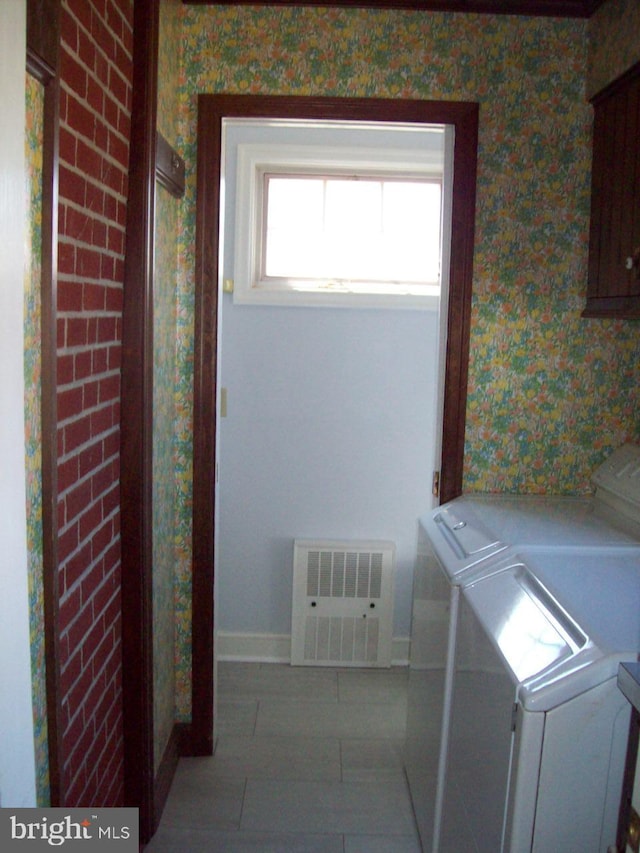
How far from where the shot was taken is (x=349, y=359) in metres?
3.65

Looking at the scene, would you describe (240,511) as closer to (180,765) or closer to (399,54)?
(180,765)

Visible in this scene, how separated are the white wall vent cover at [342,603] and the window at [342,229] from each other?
3.48 feet

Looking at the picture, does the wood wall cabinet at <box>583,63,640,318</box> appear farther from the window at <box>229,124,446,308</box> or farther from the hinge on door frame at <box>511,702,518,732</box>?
the hinge on door frame at <box>511,702,518,732</box>

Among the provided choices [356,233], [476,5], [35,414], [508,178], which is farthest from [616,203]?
[35,414]

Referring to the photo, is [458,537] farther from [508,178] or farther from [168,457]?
[508,178]

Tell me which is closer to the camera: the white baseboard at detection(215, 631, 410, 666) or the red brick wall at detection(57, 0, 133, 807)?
the red brick wall at detection(57, 0, 133, 807)

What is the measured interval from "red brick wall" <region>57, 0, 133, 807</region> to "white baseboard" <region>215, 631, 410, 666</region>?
144cm

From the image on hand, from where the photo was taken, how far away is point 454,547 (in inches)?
92.4

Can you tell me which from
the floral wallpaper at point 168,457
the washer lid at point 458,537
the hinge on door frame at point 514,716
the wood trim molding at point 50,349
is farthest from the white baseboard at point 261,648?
the hinge on door frame at point 514,716

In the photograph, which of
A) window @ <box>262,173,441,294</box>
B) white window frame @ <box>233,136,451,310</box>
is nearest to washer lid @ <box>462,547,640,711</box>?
white window frame @ <box>233,136,451,310</box>

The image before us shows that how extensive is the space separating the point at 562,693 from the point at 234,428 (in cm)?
240

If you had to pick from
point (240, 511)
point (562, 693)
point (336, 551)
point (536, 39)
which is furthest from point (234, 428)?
point (562, 693)

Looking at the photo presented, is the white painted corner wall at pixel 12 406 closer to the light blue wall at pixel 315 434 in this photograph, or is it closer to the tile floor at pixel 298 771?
the tile floor at pixel 298 771

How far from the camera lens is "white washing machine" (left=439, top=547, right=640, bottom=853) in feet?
4.76
